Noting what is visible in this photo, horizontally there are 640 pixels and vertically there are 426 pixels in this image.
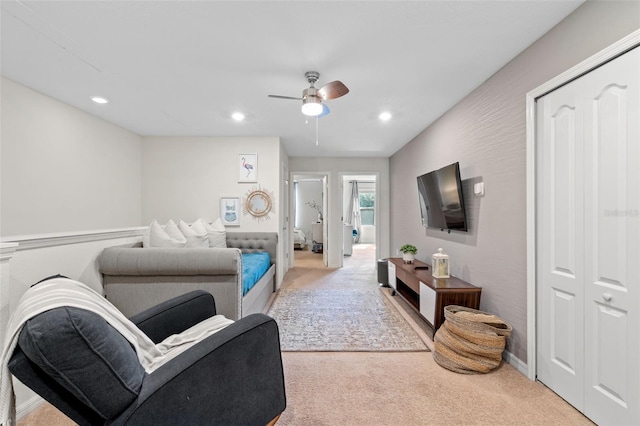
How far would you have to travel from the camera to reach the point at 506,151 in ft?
7.75

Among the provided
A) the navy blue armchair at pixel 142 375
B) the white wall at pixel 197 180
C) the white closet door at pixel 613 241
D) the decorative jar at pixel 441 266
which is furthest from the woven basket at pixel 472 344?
the white wall at pixel 197 180

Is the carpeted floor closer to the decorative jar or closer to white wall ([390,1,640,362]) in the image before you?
white wall ([390,1,640,362])

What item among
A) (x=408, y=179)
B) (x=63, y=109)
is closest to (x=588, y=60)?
(x=408, y=179)

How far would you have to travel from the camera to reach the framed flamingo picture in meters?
4.55

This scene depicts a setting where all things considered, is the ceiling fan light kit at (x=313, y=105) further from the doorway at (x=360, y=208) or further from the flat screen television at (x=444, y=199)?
the doorway at (x=360, y=208)

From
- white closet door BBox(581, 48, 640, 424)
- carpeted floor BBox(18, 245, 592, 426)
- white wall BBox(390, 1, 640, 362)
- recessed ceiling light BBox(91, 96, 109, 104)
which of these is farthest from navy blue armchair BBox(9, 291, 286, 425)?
recessed ceiling light BBox(91, 96, 109, 104)

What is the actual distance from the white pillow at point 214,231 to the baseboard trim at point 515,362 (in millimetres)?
3495

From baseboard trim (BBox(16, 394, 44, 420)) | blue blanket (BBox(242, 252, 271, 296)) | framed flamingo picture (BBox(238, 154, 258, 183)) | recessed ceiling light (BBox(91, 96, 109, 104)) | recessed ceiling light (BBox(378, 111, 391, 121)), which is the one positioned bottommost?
baseboard trim (BBox(16, 394, 44, 420))

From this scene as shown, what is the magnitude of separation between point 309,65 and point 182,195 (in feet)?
10.5

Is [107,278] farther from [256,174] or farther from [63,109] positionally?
[256,174]

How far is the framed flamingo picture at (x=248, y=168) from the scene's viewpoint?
179 inches

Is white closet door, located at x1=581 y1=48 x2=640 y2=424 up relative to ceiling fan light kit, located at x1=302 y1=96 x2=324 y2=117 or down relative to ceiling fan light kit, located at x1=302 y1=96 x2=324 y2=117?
down

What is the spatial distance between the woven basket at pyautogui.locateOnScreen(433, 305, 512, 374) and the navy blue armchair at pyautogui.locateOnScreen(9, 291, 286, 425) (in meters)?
1.50

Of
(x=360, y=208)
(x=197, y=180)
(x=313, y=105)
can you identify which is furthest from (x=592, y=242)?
(x=360, y=208)
